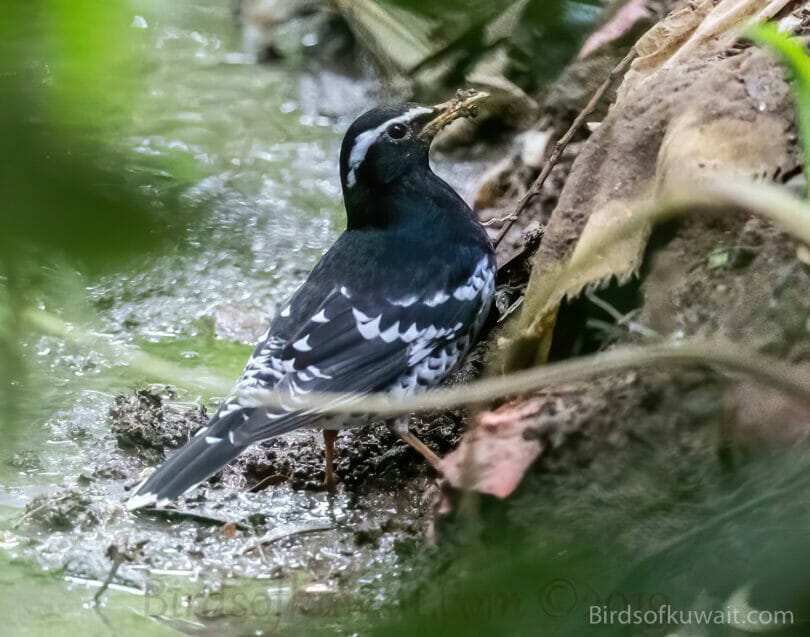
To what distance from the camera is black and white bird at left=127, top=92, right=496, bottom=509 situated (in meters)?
3.09

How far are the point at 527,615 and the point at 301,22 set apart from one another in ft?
20.1

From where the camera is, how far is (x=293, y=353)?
333cm

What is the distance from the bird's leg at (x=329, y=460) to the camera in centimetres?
339

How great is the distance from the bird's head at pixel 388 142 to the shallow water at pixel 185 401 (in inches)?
9.6

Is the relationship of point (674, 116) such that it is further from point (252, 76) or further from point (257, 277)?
point (257, 277)

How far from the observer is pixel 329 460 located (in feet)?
11.3

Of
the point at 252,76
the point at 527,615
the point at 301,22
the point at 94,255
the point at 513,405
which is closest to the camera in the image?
the point at 94,255

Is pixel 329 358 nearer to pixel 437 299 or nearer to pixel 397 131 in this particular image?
pixel 437 299

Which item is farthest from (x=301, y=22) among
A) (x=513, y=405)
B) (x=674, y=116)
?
(x=513, y=405)

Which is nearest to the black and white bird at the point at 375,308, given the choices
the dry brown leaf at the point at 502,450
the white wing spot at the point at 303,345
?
the white wing spot at the point at 303,345

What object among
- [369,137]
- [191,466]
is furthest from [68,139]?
[369,137]

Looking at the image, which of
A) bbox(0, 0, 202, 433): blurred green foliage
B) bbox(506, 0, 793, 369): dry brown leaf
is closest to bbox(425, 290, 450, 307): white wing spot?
bbox(506, 0, 793, 369): dry brown leaf

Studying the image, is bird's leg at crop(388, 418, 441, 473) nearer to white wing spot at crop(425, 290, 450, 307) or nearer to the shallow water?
the shallow water

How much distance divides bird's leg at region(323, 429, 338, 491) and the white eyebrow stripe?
103cm
